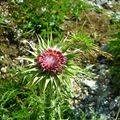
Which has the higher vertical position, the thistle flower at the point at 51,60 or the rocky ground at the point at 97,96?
the thistle flower at the point at 51,60

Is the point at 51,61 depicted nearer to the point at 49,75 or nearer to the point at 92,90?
the point at 49,75

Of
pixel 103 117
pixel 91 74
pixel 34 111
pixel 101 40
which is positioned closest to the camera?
pixel 34 111

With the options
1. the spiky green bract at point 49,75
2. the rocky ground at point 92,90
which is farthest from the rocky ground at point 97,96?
the spiky green bract at point 49,75

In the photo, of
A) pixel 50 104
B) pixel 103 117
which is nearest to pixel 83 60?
pixel 103 117

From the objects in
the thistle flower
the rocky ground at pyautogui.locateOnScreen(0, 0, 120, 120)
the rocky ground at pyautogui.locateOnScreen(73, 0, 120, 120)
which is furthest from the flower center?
the rocky ground at pyautogui.locateOnScreen(73, 0, 120, 120)

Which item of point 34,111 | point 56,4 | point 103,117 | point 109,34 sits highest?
point 56,4

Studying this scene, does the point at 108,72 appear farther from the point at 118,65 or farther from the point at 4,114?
the point at 4,114

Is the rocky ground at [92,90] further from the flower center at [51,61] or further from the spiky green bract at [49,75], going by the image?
the flower center at [51,61]

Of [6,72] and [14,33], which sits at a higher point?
[14,33]

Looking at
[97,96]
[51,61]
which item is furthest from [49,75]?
[97,96]

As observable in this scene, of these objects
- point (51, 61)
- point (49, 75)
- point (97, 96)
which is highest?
point (51, 61)

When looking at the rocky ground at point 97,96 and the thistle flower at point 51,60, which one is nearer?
the thistle flower at point 51,60
